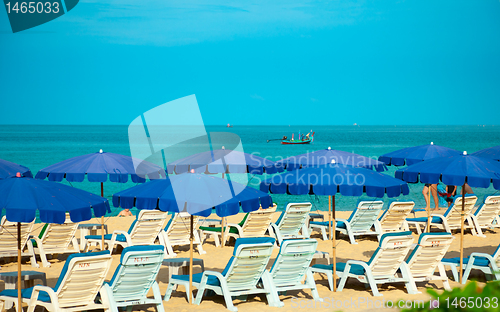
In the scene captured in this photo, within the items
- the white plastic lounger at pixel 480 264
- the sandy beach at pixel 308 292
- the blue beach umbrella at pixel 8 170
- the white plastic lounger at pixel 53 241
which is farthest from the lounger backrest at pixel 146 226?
the white plastic lounger at pixel 480 264

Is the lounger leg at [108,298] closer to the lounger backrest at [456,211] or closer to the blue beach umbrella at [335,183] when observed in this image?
the blue beach umbrella at [335,183]

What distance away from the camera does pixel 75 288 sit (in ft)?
17.2

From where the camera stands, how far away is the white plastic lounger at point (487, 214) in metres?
11.1

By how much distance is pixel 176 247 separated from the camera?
10234mm

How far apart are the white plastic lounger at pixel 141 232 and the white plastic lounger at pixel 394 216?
4505 mm

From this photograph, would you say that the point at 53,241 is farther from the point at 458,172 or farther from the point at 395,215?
the point at 395,215

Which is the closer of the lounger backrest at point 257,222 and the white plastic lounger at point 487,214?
the lounger backrest at point 257,222

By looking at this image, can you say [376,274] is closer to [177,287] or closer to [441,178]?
[441,178]

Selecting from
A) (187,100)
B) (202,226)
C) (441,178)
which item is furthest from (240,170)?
(441,178)

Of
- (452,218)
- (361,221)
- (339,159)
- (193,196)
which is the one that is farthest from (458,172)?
(452,218)

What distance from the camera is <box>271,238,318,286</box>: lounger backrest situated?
630 cm

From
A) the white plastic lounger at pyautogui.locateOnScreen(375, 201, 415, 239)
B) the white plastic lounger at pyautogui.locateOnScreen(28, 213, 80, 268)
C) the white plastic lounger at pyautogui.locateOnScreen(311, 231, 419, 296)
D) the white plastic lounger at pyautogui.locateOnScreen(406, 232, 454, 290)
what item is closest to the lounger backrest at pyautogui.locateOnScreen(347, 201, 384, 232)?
the white plastic lounger at pyautogui.locateOnScreen(375, 201, 415, 239)

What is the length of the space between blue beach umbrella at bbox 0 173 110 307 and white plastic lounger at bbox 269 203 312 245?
5088mm

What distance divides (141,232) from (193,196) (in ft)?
12.1
